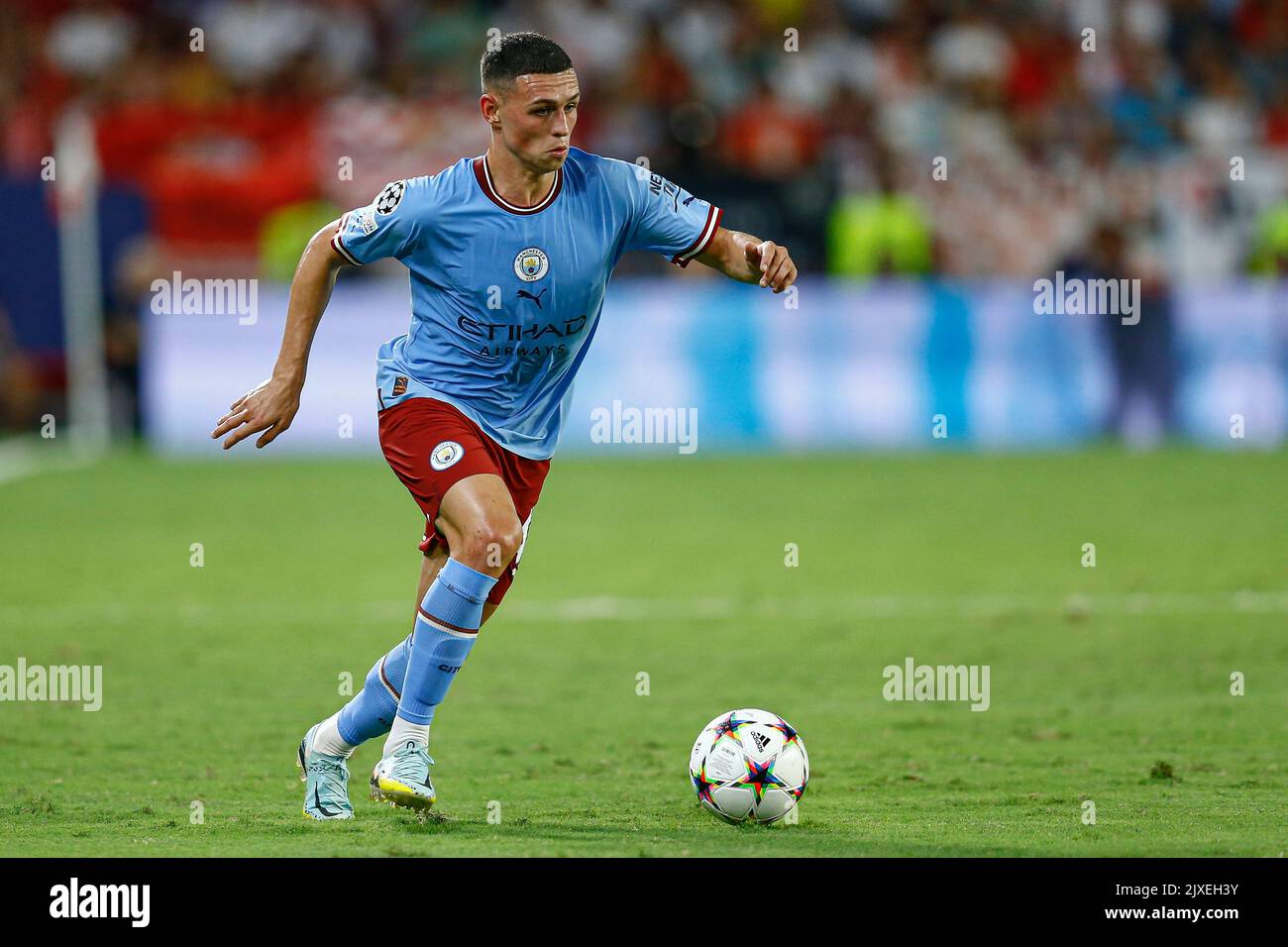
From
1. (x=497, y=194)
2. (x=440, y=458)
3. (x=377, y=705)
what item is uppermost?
(x=497, y=194)

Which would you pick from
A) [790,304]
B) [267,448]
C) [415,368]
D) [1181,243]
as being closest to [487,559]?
[415,368]

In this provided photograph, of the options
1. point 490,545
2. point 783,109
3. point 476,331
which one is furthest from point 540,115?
point 783,109

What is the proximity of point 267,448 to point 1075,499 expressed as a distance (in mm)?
8628

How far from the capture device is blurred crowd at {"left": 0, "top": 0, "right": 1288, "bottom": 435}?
64.9ft

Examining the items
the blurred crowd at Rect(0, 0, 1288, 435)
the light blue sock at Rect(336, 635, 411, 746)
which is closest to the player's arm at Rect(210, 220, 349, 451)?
the light blue sock at Rect(336, 635, 411, 746)

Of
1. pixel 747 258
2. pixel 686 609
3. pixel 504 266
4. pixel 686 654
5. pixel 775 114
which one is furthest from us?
pixel 775 114

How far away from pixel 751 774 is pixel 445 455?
57.6 inches

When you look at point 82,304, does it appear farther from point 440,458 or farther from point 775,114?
point 440,458

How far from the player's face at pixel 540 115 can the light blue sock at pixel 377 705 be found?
174 centimetres

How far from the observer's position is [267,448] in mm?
19125

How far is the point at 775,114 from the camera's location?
2167 centimetres

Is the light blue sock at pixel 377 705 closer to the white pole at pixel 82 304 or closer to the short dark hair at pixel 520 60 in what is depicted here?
the short dark hair at pixel 520 60
